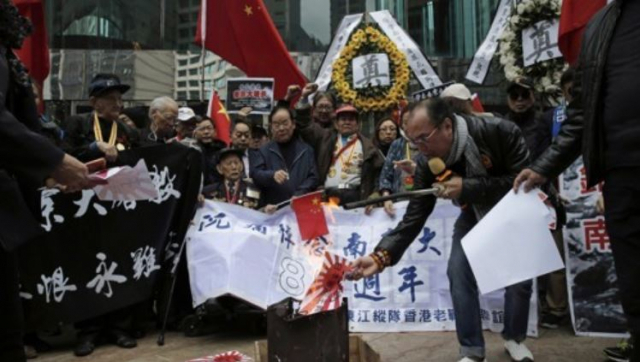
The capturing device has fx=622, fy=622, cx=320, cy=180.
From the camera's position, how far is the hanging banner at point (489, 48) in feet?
27.4

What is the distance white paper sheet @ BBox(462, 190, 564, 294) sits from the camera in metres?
3.04

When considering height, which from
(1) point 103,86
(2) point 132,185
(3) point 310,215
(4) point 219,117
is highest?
(1) point 103,86

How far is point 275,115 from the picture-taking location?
5711 mm

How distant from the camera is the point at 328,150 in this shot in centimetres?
586

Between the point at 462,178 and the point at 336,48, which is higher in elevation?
the point at 336,48

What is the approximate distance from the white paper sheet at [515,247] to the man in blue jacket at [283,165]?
8.44 feet

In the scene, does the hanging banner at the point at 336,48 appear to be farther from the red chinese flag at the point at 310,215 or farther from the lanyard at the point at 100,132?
the lanyard at the point at 100,132

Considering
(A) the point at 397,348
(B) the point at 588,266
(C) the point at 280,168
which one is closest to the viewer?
(A) the point at 397,348

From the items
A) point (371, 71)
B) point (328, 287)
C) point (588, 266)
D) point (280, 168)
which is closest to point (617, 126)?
point (328, 287)

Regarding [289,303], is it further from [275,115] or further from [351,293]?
[275,115]

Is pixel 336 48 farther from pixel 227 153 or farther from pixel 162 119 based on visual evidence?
pixel 227 153

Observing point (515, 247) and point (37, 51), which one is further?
point (37, 51)

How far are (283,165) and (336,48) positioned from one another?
4289mm

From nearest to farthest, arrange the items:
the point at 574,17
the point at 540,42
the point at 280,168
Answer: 1. the point at 280,168
2. the point at 574,17
3. the point at 540,42
